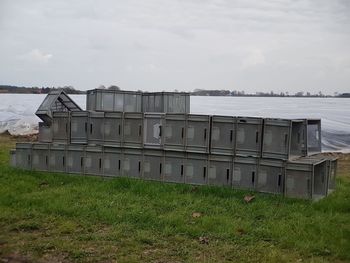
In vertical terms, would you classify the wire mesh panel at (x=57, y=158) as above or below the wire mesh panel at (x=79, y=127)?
below

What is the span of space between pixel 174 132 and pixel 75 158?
9.11ft

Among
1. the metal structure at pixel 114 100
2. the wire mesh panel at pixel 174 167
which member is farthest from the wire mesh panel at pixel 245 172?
the metal structure at pixel 114 100

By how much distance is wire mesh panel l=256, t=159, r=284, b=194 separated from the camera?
8820mm

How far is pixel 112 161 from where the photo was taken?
407 inches

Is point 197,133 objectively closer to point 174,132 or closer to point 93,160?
point 174,132

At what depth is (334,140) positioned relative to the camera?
2708 centimetres

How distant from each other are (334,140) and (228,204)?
68.8ft

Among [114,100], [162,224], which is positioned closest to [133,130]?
[114,100]

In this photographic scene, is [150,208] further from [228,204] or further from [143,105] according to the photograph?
[143,105]

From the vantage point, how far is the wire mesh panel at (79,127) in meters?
10.6

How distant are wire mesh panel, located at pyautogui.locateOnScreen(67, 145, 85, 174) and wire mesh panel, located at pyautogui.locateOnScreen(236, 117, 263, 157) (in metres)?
3.93

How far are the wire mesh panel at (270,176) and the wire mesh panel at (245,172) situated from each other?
0.37ft

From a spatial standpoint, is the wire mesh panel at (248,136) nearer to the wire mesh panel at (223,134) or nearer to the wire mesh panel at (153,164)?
the wire mesh panel at (223,134)

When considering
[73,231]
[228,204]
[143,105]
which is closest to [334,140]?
[143,105]
